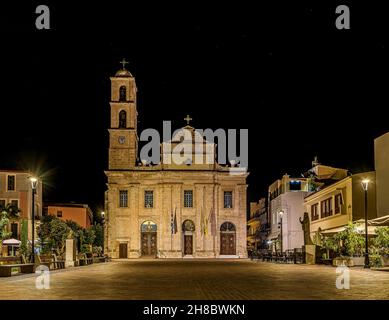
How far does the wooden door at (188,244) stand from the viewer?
70188mm

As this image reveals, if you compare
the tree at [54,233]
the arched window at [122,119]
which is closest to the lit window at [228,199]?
the arched window at [122,119]

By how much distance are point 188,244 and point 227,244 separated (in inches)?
162

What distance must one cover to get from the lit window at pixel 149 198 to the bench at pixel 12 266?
40.7m

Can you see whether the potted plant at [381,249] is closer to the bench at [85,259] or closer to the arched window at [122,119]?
the bench at [85,259]

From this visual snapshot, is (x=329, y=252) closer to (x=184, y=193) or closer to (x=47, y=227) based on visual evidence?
(x=47, y=227)

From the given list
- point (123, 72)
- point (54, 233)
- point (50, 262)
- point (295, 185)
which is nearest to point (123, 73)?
point (123, 72)

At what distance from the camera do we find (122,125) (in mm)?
70812

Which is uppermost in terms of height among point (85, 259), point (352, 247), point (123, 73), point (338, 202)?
point (123, 73)

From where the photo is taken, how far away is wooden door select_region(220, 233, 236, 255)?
70.3 metres

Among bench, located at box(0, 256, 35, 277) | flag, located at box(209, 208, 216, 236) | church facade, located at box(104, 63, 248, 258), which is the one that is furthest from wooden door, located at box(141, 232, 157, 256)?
bench, located at box(0, 256, 35, 277)

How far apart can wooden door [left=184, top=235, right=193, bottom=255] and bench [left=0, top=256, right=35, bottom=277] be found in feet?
134

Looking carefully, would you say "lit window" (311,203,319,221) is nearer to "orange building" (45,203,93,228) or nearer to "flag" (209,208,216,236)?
"flag" (209,208,216,236)

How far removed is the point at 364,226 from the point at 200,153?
37.5m

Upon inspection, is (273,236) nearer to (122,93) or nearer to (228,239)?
(228,239)
